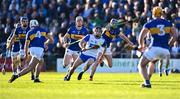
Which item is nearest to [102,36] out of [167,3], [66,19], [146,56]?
[146,56]

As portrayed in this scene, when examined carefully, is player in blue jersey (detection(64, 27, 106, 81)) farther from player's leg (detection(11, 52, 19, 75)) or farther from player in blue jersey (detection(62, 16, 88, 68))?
player's leg (detection(11, 52, 19, 75))

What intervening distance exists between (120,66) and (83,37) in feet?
37.4

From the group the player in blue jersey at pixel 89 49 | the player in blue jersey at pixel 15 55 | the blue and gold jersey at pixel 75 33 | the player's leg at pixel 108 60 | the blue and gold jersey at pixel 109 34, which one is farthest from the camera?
the player in blue jersey at pixel 15 55

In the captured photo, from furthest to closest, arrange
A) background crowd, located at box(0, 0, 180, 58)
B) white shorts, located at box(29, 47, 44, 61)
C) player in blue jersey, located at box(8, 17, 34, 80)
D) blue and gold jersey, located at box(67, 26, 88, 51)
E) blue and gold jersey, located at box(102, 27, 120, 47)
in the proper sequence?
background crowd, located at box(0, 0, 180, 58)
blue and gold jersey, located at box(67, 26, 88, 51)
blue and gold jersey, located at box(102, 27, 120, 47)
player in blue jersey, located at box(8, 17, 34, 80)
white shorts, located at box(29, 47, 44, 61)

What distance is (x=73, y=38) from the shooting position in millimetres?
30500

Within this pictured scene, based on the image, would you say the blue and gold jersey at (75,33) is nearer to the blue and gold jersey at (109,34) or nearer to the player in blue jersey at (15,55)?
the blue and gold jersey at (109,34)

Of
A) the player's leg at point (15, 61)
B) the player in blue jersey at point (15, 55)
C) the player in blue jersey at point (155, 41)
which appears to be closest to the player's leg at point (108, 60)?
the player in blue jersey at point (15, 55)

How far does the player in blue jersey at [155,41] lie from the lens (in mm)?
21422

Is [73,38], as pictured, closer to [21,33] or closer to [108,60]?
[108,60]

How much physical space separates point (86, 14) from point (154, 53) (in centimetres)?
2095

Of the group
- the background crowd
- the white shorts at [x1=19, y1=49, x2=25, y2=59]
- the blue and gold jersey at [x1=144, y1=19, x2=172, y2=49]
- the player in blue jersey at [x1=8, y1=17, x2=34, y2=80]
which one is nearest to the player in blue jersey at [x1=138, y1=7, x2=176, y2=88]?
the blue and gold jersey at [x1=144, y1=19, x2=172, y2=49]

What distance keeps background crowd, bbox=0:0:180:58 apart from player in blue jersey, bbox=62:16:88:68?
715 centimetres

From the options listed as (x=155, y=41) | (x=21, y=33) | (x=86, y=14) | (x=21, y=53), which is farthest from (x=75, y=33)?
(x=86, y=14)

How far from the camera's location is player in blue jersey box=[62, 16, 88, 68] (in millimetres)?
30109
